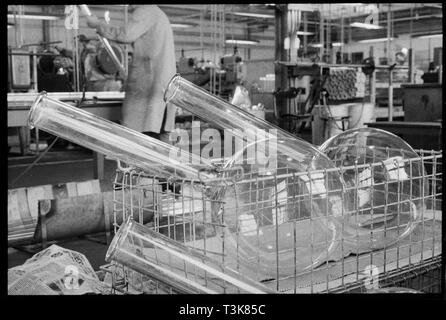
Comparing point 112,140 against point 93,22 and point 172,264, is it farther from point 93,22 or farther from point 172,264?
point 93,22

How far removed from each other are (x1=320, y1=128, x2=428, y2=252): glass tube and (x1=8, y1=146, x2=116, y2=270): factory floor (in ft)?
4.69

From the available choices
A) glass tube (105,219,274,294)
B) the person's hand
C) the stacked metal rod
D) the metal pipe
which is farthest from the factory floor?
the stacked metal rod

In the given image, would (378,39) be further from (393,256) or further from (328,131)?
(393,256)

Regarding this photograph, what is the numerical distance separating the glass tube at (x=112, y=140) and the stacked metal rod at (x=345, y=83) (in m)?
5.54

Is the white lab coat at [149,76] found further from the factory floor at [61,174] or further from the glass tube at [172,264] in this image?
the glass tube at [172,264]

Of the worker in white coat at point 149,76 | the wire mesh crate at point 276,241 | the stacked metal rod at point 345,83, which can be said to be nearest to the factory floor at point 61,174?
the worker in white coat at point 149,76

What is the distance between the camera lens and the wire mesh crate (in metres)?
0.92

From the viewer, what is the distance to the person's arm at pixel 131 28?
2588 millimetres

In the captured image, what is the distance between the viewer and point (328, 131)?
6266 millimetres

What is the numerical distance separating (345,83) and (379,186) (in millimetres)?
5350

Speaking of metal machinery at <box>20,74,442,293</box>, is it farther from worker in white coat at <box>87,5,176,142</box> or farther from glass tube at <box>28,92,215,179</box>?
worker in white coat at <box>87,5,176,142</box>

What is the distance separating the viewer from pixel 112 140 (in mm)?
995

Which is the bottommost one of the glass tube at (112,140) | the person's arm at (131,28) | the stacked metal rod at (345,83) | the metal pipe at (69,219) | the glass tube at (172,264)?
the metal pipe at (69,219)

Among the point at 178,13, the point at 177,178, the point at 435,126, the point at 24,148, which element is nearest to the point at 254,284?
the point at 177,178
